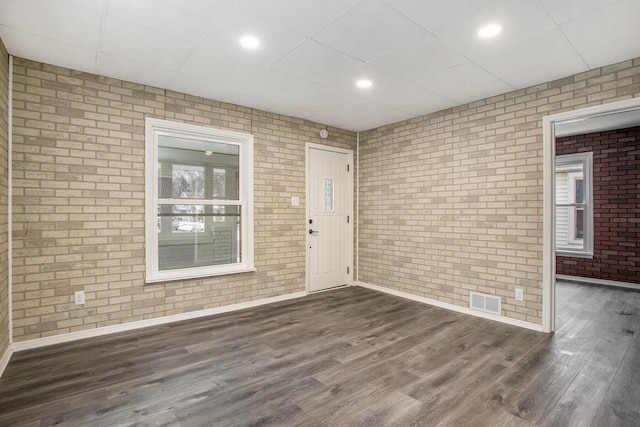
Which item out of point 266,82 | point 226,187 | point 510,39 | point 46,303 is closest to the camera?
point 510,39

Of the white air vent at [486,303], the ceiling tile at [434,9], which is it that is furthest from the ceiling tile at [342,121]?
the white air vent at [486,303]

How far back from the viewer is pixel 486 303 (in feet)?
13.0

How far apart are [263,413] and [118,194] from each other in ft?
8.98

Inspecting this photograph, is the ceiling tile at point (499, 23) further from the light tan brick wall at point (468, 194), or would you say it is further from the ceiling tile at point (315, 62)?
the light tan brick wall at point (468, 194)

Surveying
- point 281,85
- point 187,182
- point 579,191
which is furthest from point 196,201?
point 579,191

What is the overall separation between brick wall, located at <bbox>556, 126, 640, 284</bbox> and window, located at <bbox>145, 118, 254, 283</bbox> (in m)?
6.23

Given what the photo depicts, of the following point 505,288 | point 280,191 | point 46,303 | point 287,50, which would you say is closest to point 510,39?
point 287,50

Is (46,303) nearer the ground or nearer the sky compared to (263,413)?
nearer the sky

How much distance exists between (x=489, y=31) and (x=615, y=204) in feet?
17.2

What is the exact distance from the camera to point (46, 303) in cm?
309

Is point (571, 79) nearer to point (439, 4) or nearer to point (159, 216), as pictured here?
point (439, 4)

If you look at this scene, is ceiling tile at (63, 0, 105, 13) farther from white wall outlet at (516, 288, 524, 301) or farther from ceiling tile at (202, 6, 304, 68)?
white wall outlet at (516, 288, 524, 301)

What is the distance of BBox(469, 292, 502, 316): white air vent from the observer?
3855mm

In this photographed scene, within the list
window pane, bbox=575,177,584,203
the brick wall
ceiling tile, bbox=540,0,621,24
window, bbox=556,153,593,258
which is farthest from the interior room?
window pane, bbox=575,177,584,203
